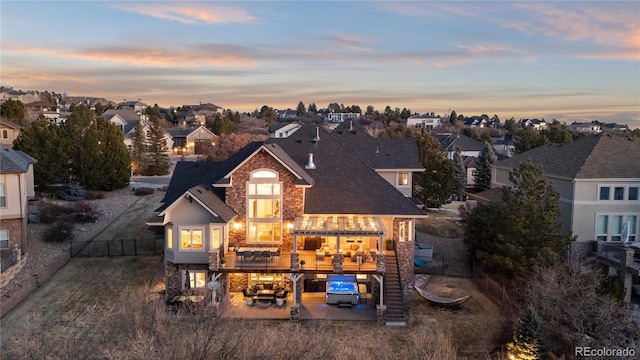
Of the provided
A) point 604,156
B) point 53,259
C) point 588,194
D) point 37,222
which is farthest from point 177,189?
point 604,156

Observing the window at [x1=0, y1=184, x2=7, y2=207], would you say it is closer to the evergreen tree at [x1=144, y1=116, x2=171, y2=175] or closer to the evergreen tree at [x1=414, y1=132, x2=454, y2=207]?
the evergreen tree at [x1=414, y1=132, x2=454, y2=207]

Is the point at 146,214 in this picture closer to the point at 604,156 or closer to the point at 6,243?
the point at 6,243

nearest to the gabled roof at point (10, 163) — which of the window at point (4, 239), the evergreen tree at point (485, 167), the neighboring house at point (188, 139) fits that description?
the window at point (4, 239)

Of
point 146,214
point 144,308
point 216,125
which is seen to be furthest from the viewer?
point 216,125

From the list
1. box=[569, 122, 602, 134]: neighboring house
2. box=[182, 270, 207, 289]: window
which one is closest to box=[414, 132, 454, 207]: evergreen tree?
box=[182, 270, 207, 289]: window

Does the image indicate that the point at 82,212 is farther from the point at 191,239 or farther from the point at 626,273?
the point at 626,273

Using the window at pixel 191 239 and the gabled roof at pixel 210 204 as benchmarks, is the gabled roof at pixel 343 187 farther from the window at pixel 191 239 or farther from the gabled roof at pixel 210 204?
the window at pixel 191 239
